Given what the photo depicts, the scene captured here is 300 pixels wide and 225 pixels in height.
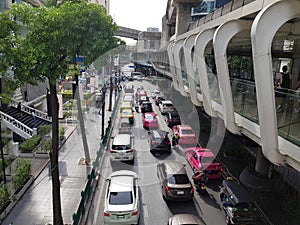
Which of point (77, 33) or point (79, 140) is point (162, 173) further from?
point (79, 140)

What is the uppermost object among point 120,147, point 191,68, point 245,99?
point 191,68

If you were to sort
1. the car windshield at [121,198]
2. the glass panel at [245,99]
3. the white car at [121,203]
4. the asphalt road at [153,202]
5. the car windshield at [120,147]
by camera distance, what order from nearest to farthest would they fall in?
1. the glass panel at [245,99]
2. the white car at [121,203]
3. the car windshield at [121,198]
4. the asphalt road at [153,202]
5. the car windshield at [120,147]

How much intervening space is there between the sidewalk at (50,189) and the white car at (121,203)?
1.37 metres

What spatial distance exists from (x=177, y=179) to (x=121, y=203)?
2.41 metres

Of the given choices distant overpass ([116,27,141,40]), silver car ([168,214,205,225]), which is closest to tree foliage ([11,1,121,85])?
silver car ([168,214,205,225])

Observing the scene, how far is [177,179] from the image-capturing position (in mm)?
9703

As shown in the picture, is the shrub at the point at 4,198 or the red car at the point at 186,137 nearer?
the shrub at the point at 4,198

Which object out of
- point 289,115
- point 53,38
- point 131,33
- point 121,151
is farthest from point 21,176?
point 131,33

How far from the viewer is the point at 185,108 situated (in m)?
25.2

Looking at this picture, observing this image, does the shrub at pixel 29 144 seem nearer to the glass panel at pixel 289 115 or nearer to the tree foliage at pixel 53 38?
the tree foliage at pixel 53 38

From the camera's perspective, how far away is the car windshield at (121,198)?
326 inches

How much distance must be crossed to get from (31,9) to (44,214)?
20.4 feet

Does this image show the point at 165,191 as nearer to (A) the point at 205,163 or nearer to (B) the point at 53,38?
(A) the point at 205,163

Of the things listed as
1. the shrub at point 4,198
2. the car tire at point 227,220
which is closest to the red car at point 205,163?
the car tire at point 227,220
